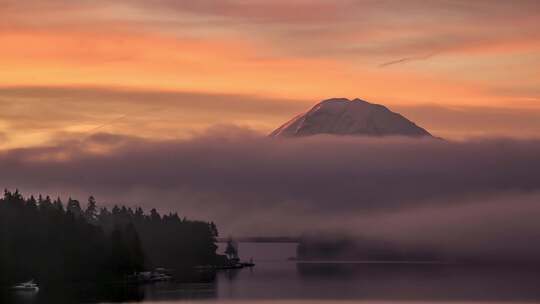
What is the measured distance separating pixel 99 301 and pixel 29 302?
39.7 ft

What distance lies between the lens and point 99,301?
19875 centimetres

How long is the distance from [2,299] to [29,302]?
1139cm

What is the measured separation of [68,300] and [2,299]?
409 inches

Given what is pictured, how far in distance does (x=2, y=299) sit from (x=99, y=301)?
13630 mm

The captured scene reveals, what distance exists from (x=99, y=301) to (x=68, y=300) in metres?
4.72

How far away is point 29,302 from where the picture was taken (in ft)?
623

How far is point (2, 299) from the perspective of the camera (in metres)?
200
